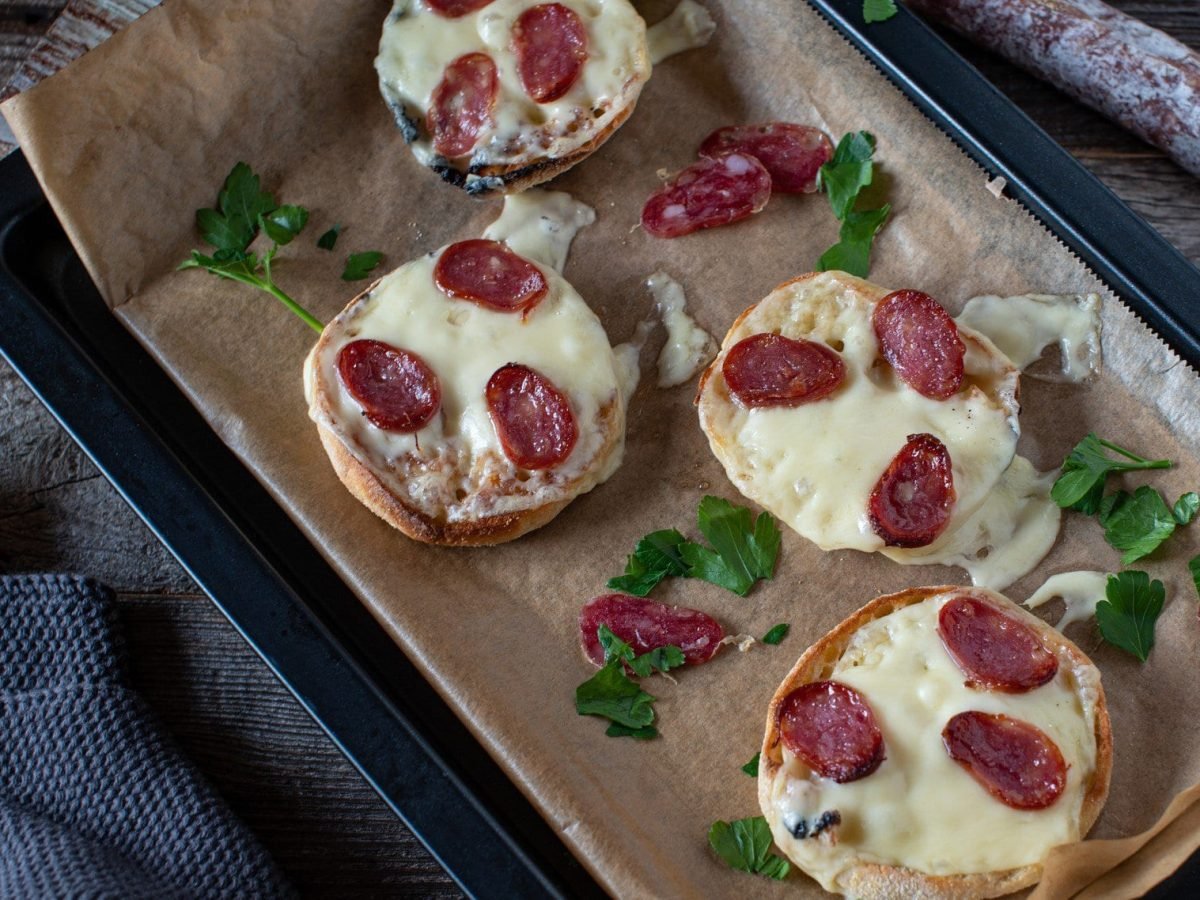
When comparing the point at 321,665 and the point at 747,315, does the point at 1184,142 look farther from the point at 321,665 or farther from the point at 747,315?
the point at 321,665

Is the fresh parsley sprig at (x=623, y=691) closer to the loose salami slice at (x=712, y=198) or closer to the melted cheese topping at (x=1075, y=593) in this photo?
the melted cheese topping at (x=1075, y=593)

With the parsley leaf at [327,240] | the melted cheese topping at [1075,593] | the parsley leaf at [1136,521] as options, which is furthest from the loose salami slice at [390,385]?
the parsley leaf at [1136,521]

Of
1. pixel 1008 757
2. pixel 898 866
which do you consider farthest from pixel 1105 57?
pixel 898 866

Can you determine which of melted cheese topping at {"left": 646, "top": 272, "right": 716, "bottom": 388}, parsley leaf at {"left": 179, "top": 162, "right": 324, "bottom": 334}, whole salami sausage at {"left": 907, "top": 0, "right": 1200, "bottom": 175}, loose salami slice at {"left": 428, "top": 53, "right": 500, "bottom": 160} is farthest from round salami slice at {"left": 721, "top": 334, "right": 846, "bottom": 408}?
whole salami sausage at {"left": 907, "top": 0, "right": 1200, "bottom": 175}

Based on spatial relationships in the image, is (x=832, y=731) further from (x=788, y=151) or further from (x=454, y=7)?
(x=454, y=7)

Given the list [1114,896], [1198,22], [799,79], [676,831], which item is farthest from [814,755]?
[1198,22]

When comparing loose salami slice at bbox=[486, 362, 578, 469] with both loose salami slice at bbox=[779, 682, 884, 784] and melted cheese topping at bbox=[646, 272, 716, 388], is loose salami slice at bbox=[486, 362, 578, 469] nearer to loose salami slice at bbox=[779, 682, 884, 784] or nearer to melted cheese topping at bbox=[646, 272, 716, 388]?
melted cheese topping at bbox=[646, 272, 716, 388]
